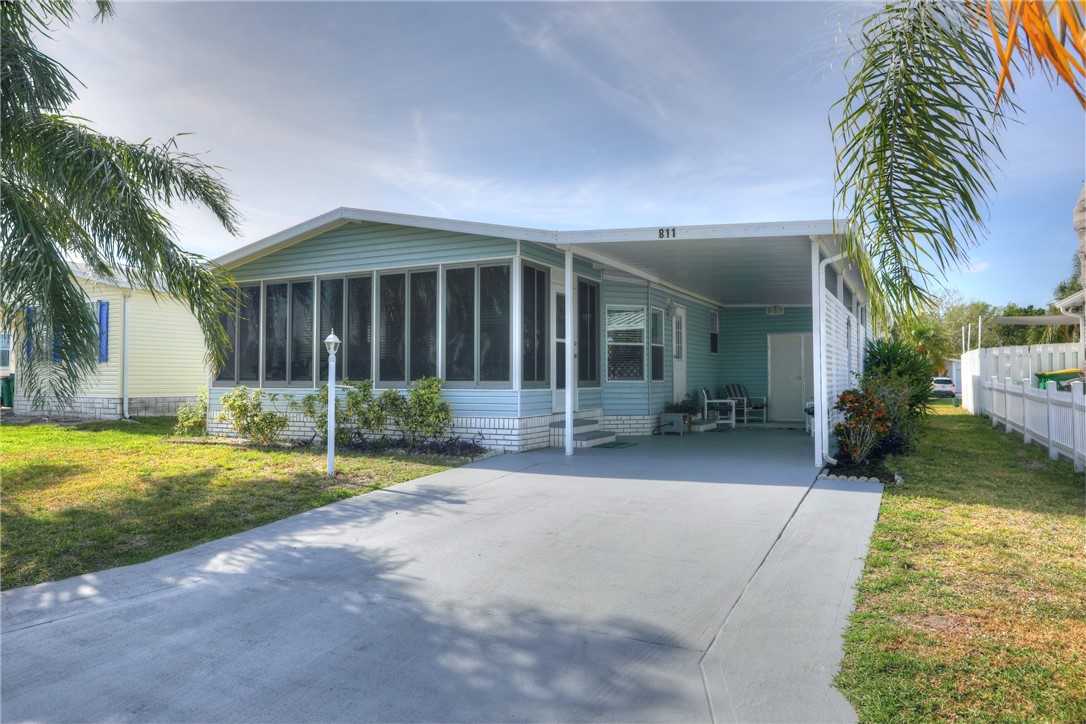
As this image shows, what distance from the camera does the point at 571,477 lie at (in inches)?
313

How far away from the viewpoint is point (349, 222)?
11.0 meters

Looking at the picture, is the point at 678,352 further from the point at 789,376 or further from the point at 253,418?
the point at 253,418

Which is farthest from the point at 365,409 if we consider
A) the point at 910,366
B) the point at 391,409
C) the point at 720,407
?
the point at 910,366

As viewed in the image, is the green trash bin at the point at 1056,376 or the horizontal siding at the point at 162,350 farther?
the horizontal siding at the point at 162,350

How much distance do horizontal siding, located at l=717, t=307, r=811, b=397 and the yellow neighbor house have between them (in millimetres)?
12659

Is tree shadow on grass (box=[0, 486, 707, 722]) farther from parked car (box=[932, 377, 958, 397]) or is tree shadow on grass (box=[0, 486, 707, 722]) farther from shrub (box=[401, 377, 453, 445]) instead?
parked car (box=[932, 377, 958, 397])

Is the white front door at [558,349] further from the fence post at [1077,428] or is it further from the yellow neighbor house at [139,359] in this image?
the yellow neighbor house at [139,359]

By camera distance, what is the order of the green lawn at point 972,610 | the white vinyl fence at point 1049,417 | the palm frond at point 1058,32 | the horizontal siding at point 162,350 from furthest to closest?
the horizontal siding at point 162,350 < the white vinyl fence at point 1049,417 < the green lawn at point 972,610 < the palm frond at point 1058,32

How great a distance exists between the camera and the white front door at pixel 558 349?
1059 cm

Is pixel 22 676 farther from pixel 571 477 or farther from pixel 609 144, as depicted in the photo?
pixel 609 144

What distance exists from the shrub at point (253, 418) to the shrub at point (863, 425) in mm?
8535

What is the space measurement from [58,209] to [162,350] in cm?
1112

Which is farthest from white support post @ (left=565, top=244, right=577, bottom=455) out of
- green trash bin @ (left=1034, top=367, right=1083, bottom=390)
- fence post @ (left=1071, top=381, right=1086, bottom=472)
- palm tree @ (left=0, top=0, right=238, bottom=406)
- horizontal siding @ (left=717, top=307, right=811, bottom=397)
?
green trash bin @ (left=1034, top=367, right=1083, bottom=390)

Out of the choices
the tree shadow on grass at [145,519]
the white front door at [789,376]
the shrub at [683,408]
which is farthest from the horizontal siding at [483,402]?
the white front door at [789,376]
